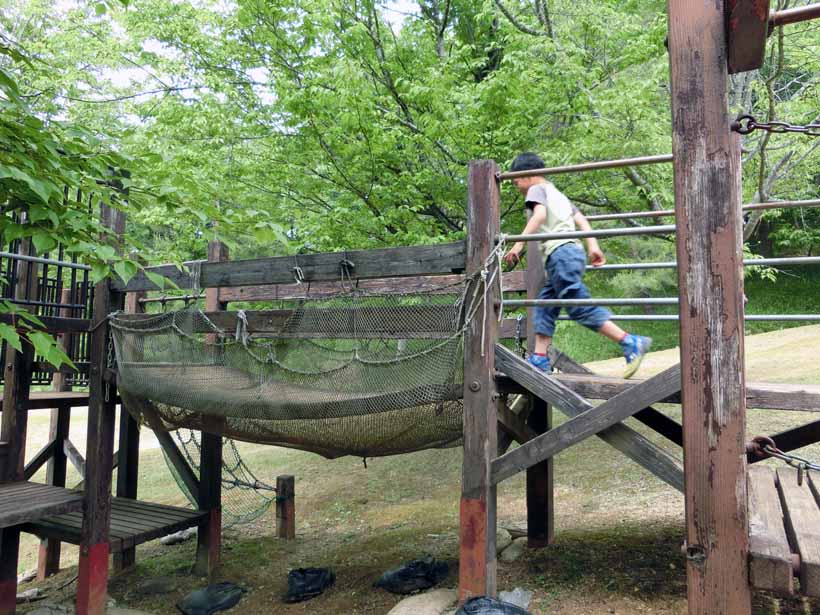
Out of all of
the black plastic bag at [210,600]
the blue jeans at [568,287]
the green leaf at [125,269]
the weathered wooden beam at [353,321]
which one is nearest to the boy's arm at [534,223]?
the blue jeans at [568,287]

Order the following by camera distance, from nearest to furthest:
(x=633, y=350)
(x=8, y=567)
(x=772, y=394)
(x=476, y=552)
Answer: (x=772, y=394) < (x=476, y=552) < (x=633, y=350) < (x=8, y=567)

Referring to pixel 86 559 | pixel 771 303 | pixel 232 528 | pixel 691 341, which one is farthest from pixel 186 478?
pixel 771 303

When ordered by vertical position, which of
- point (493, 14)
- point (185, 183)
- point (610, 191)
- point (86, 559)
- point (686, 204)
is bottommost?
point (86, 559)

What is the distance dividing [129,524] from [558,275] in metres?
4.24

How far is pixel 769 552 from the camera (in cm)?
185

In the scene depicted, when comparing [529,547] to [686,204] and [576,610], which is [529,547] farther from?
[686,204]

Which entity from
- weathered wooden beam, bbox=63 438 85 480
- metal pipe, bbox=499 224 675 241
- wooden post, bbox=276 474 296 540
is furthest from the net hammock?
weathered wooden beam, bbox=63 438 85 480

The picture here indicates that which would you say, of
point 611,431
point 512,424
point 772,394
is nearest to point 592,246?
point 512,424

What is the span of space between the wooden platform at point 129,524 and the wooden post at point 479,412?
123 inches

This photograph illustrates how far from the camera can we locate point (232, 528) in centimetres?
756

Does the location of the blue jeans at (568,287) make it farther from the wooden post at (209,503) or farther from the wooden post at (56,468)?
the wooden post at (56,468)

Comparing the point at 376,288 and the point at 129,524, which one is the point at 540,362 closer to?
the point at 376,288

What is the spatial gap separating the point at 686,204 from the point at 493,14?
6404 mm

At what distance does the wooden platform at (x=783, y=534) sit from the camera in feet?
5.94
